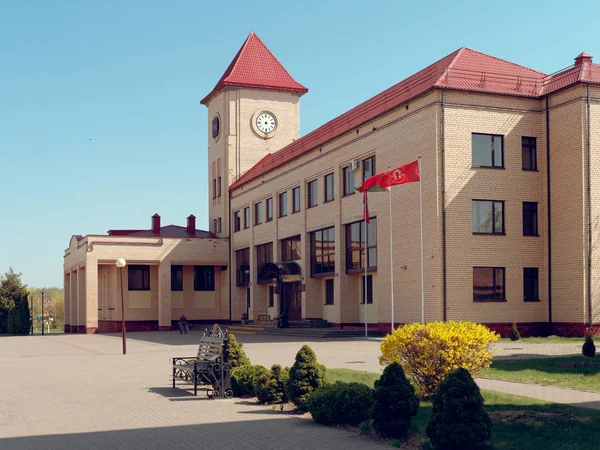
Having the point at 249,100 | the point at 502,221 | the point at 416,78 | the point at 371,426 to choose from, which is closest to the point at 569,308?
the point at 502,221

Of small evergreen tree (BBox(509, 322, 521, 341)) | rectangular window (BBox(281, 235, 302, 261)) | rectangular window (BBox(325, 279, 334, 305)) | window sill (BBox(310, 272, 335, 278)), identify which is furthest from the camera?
rectangular window (BBox(281, 235, 302, 261))

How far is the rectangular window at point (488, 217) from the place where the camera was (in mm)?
31344

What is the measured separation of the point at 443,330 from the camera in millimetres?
12023

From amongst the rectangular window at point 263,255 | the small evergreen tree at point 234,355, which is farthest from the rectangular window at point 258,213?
the small evergreen tree at point 234,355

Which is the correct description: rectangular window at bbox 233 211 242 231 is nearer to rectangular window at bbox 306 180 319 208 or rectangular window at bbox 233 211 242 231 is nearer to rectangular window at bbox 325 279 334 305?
Result: rectangular window at bbox 306 180 319 208

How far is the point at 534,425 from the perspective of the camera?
9625mm

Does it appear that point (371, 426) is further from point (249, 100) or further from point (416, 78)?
point (249, 100)

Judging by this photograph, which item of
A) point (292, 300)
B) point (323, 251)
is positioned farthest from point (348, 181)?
point (292, 300)

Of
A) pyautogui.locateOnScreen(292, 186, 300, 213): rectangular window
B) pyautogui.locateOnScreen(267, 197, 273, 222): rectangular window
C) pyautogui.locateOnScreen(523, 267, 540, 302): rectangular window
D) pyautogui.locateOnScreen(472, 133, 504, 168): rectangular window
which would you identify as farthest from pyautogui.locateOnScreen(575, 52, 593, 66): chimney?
pyautogui.locateOnScreen(267, 197, 273, 222): rectangular window

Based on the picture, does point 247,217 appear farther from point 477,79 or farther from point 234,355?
point 234,355

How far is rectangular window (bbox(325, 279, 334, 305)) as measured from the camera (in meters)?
41.8

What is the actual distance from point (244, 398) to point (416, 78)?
24103 mm

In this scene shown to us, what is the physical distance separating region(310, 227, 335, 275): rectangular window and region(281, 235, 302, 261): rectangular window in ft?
6.62

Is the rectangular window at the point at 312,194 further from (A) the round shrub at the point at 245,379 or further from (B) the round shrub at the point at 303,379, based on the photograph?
(B) the round shrub at the point at 303,379
